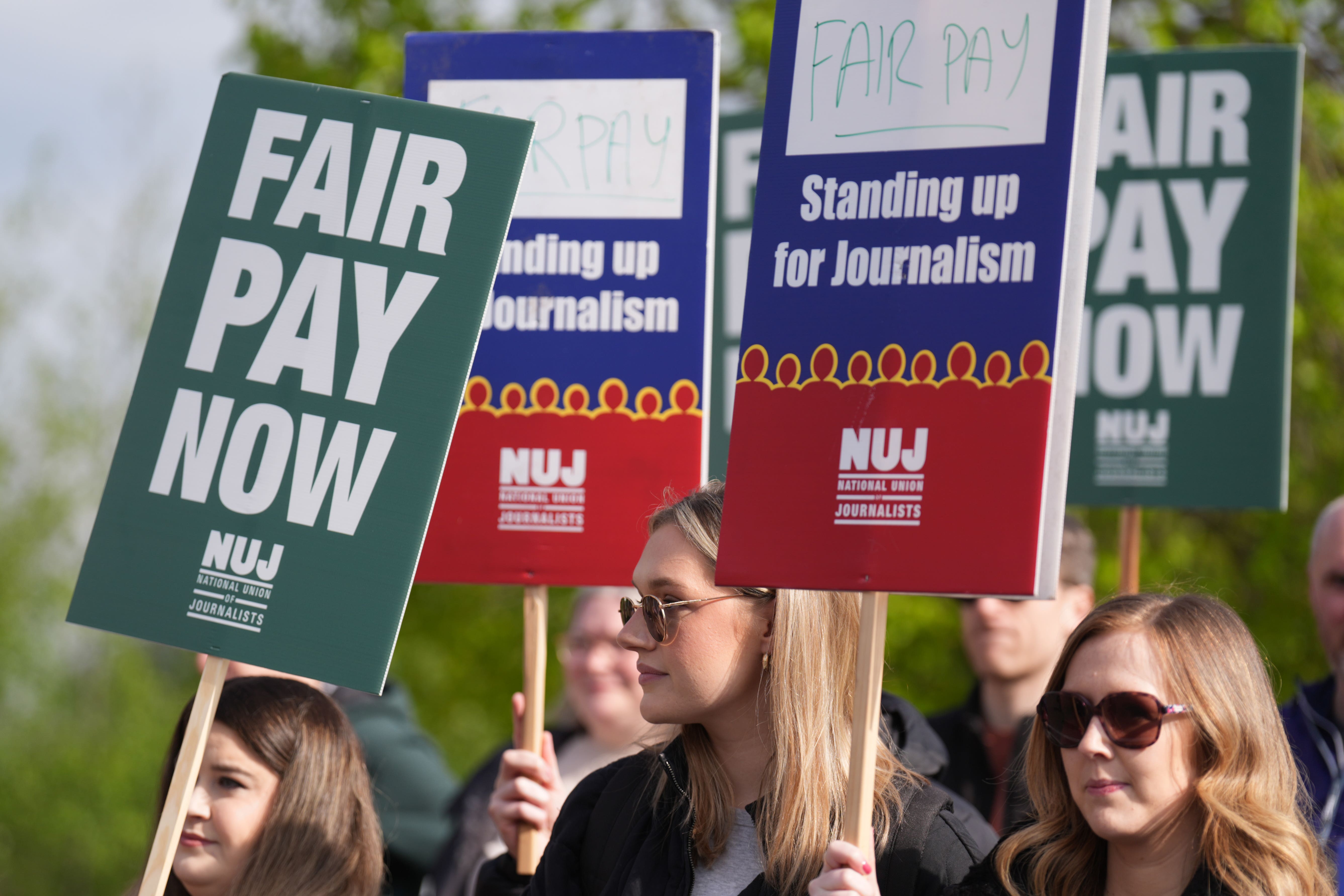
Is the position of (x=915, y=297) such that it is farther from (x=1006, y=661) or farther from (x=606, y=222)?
(x=1006, y=661)

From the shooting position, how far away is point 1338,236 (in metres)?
8.78

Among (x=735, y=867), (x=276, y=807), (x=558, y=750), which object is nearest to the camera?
(x=735, y=867)

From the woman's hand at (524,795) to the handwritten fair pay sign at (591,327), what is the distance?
425 mm

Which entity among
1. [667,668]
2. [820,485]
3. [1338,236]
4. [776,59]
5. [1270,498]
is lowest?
[667,668]

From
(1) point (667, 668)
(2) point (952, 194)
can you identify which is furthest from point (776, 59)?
(1) point (667, 668)

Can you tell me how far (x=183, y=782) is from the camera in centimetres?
298

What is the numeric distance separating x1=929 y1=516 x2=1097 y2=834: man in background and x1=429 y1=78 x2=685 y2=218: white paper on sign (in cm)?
163

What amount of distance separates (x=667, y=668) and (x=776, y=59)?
1.16 meters

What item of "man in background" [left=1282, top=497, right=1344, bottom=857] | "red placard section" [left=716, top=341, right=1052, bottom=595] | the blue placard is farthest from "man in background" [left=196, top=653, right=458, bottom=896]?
"red placard section" [left=716, top=341, right=1052, bottom=595]

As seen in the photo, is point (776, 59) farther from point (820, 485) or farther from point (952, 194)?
point (820, 485)

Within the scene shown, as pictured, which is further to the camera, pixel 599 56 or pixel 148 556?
pixel 599 56

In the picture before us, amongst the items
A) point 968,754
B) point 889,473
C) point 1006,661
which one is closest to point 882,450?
point 889,473

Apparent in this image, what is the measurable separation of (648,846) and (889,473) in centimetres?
89

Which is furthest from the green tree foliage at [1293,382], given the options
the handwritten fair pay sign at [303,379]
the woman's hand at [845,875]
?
the woman's hand at [845,875]
